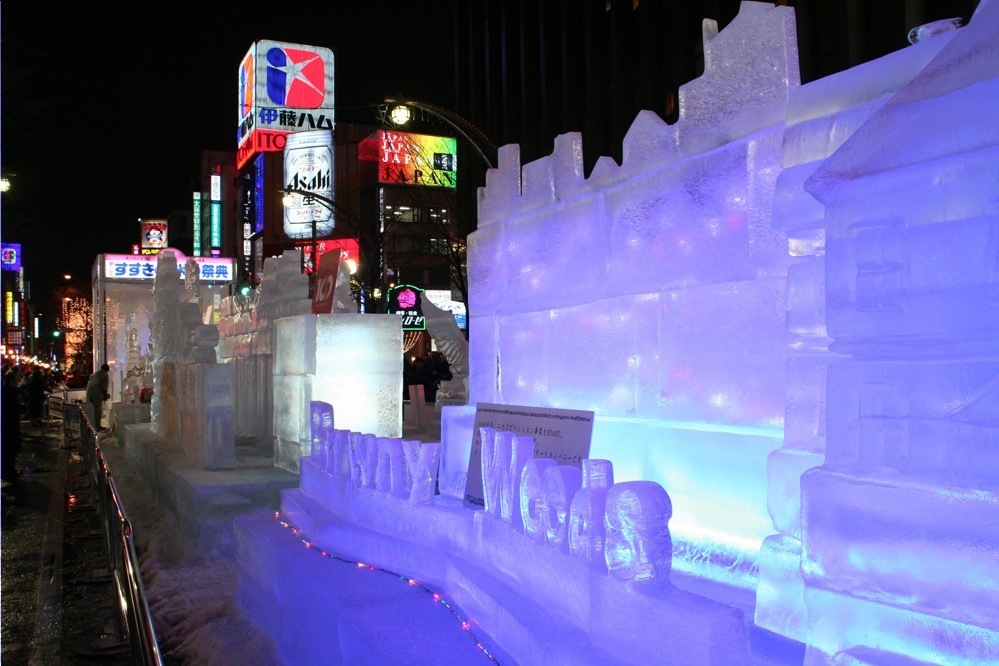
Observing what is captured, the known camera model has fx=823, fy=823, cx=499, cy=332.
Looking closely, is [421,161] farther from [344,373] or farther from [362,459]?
[362,459]

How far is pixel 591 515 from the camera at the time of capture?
2.79 m

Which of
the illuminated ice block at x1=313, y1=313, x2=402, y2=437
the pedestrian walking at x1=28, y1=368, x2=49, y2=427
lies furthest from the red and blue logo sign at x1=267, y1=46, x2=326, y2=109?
the illuminated ice block at x1=313, y1=313, x2=402, y2=437

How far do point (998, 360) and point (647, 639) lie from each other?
1.35 meters

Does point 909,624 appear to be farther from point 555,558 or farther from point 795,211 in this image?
point 555,558

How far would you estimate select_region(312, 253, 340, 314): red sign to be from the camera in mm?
8562

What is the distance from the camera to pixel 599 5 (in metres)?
27.8

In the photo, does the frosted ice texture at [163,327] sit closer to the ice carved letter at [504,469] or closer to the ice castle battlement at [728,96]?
the ice carved letter at [504,469]

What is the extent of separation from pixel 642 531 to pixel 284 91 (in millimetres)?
54240

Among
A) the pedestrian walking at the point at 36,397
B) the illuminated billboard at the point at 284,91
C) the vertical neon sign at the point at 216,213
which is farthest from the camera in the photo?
the vertical neon sign at the point at 216,213

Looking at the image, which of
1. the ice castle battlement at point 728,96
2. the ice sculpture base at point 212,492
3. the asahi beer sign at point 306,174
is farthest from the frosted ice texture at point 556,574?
the asahi beer sign at point 306,174

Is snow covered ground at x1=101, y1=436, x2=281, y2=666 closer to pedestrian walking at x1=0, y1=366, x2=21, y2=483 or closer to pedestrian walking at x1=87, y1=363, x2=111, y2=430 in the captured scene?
pedestrian walking at x1=0, y1=366, x2=21, y2=483

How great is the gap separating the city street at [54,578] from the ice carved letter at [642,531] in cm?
435

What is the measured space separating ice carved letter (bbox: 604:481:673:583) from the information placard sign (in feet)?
2.28

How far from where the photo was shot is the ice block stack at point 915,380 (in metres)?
1.57
